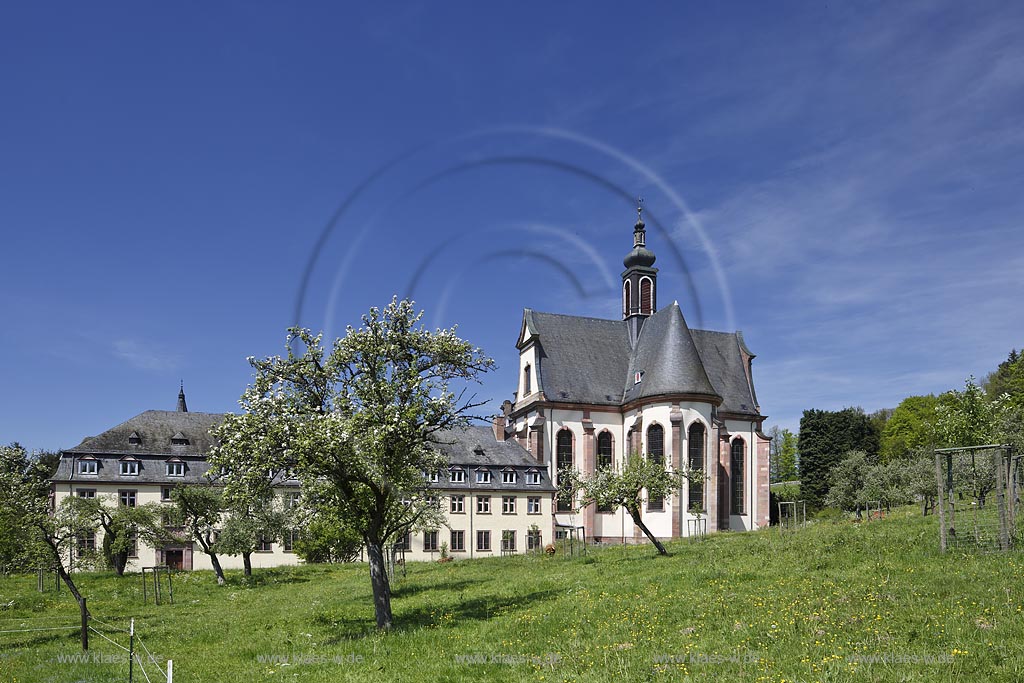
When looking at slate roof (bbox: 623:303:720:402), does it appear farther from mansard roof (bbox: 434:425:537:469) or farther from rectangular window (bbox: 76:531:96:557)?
rectangular window (bbox: 76:531:96:557)

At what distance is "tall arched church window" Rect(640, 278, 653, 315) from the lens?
8288 centimetres

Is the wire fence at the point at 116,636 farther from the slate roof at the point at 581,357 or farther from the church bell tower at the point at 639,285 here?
the church bell tower at the point at 639,285

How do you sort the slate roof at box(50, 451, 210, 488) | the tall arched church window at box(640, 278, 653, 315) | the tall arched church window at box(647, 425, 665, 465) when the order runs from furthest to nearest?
1. the tall arched church window at box(640, 278, 653, 315)
2. the tall arched church window at box(647, 425, 665, 465)
3. the slate roof at box(50, 451, 210, 488)

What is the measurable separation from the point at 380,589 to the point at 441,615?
2380 millimetres

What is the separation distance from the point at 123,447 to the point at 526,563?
4175 cm

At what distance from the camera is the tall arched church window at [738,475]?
2943 inches

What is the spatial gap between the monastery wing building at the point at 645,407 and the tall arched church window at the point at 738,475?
10cm

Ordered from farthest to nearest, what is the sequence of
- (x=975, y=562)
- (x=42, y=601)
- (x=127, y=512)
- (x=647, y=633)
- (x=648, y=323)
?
(x=648, y=323), (x=127, y=512), (x=42, y=601), (x=975, y=562), (x=647, y=633)

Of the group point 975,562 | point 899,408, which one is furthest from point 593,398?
point 899,408

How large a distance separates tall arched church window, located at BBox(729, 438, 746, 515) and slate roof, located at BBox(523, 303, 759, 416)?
3.57 meters

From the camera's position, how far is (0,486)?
1139 inches

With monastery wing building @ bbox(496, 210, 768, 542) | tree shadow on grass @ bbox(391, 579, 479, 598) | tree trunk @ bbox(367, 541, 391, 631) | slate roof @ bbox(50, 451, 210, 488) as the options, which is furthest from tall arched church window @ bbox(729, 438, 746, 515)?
tree trunk @ bbox(367, 541, 391, 631)

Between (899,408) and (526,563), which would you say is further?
(899,408)

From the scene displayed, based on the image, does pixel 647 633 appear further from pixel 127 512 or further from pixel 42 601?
pixel 127 512
